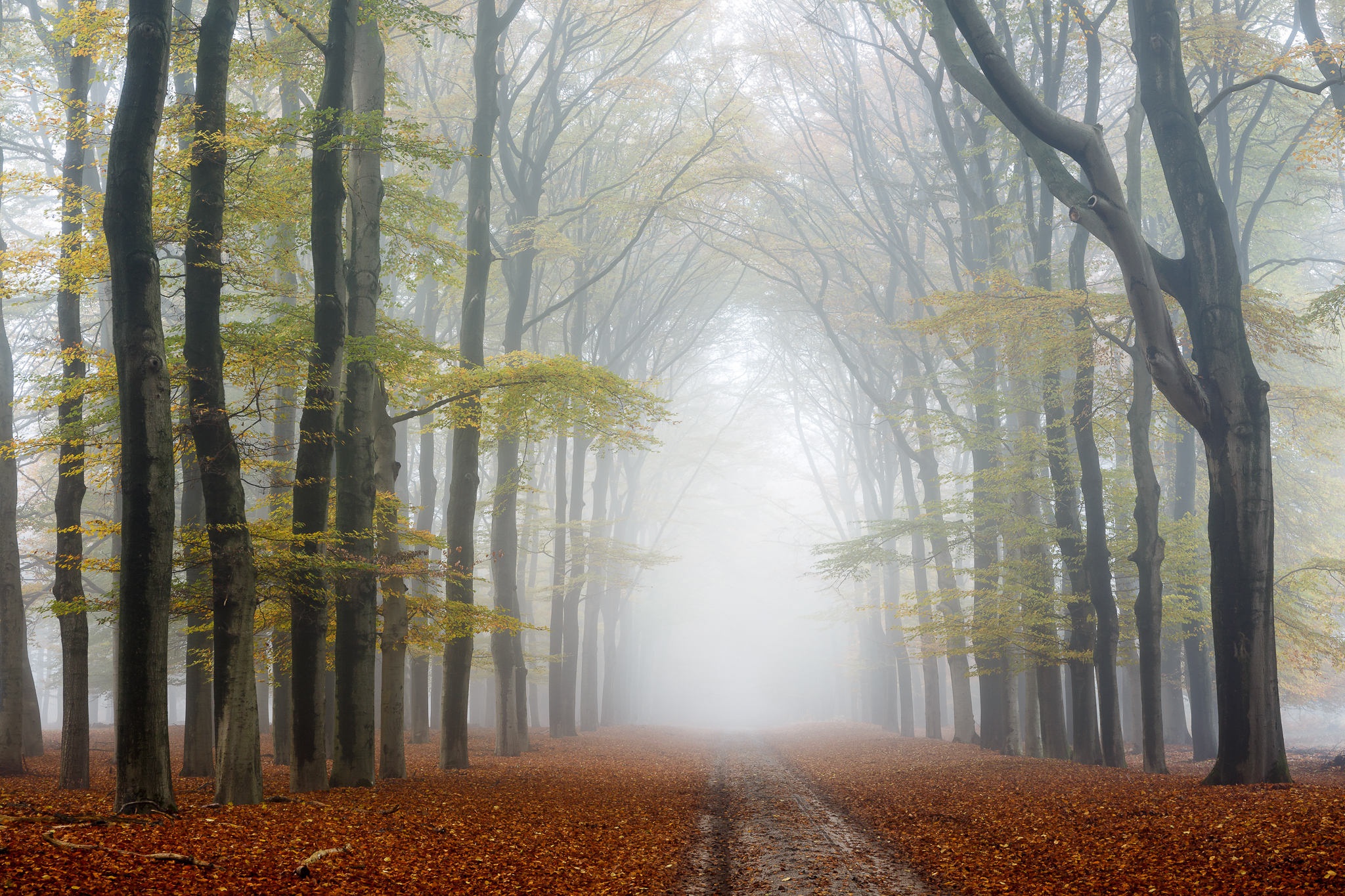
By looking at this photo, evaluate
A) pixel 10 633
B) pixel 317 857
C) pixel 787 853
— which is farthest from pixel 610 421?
pixel 10 633

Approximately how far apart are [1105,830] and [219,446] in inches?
366

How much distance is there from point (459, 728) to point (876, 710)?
25562 millimetres

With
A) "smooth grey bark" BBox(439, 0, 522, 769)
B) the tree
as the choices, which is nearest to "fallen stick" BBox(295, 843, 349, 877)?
"smooth grey bark" BBox(439, 0, 522, 769)

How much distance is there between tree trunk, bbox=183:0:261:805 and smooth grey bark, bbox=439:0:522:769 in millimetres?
5193

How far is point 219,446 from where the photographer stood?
8500mm

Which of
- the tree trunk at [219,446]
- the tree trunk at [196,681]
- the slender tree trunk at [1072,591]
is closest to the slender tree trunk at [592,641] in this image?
the tree trunk at [196,681]

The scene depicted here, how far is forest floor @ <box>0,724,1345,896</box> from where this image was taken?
17.6 feet

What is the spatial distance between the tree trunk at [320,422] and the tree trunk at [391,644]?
144 centimetres

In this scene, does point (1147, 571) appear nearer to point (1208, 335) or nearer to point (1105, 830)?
point (1208, 335)

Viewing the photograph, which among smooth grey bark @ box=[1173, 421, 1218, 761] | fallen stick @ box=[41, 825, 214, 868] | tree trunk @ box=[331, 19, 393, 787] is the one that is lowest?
smooth grey bark @ box=[1173, 421, 1218, 761]

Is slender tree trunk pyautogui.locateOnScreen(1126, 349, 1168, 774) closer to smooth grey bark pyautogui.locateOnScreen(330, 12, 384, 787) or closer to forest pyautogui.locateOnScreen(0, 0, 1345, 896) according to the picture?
forest pyautogui.locateOnScreen(0, 0, 1345, 896)

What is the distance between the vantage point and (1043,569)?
1548 centimetres

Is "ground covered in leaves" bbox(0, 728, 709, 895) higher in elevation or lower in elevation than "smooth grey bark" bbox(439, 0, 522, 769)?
lower

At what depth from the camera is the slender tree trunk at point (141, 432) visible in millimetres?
7152
